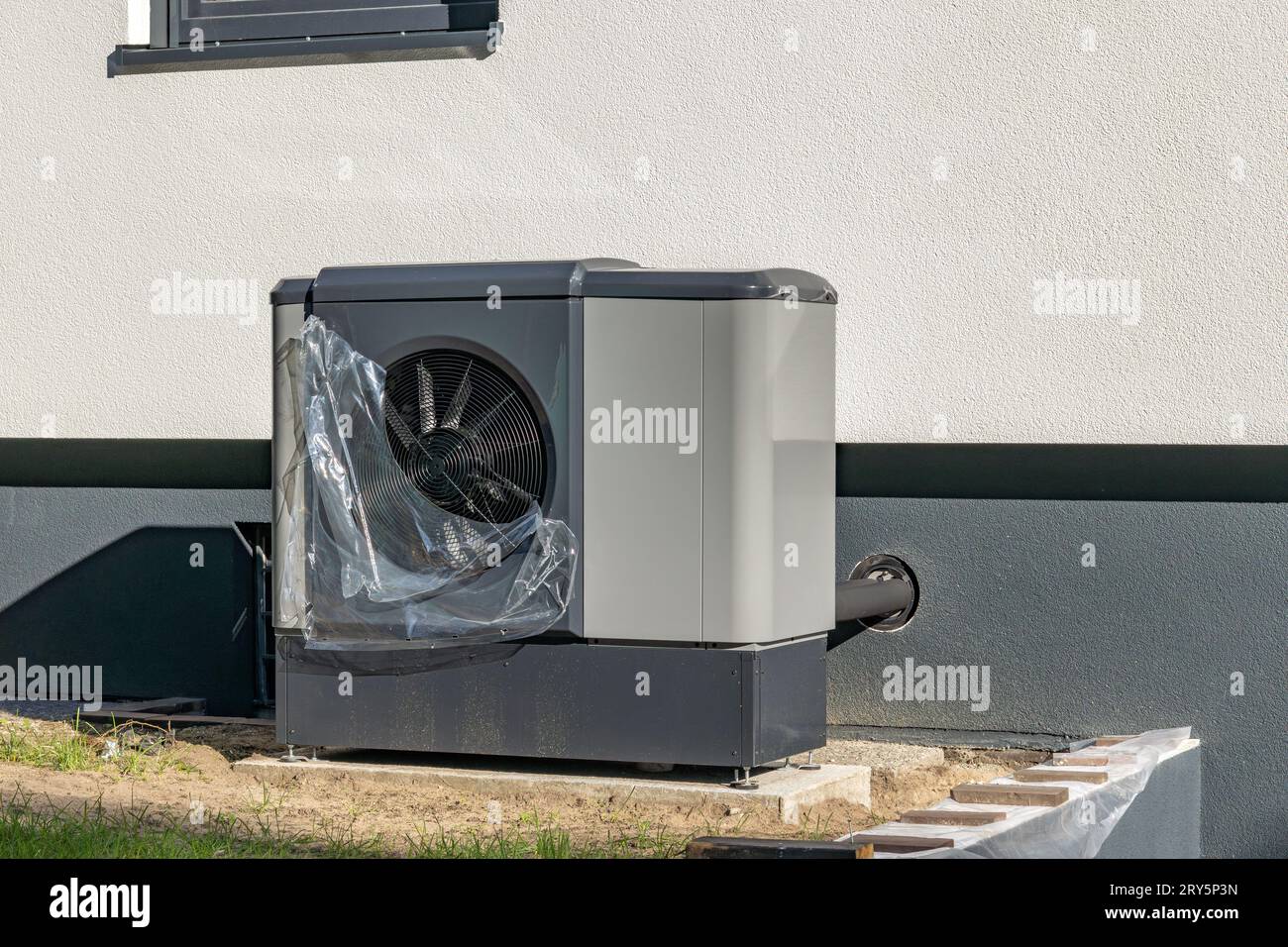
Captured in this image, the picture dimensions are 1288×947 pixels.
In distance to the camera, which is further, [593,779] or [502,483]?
[502,483]

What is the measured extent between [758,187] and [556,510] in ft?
5.96

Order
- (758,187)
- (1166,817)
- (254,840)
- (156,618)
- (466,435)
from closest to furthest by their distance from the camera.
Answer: (254,840), (466,435), (1166,817), (758,187), (156,618)

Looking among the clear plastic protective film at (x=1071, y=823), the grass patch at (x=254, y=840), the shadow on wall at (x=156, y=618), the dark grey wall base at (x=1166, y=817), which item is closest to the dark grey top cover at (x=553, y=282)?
the grass patch at (x=254, y=840)

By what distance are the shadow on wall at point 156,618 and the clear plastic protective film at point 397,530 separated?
1820 millimetres

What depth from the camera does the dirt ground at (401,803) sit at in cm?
472

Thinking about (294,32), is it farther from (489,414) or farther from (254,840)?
(254,840)

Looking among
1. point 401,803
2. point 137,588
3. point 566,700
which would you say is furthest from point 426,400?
point 137,588

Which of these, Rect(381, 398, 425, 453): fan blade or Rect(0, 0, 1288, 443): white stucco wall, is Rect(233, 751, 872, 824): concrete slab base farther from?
Rect(0, 0, 1288, 443): white stucco wall

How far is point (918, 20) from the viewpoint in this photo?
20.3ft

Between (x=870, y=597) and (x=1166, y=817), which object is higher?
(x=870, y=597)

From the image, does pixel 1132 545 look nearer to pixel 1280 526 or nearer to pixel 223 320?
pixel 1280 526

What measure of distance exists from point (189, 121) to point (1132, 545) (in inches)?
167

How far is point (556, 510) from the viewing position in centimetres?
518

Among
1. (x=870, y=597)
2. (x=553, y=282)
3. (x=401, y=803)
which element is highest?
(x=553, y=282)
